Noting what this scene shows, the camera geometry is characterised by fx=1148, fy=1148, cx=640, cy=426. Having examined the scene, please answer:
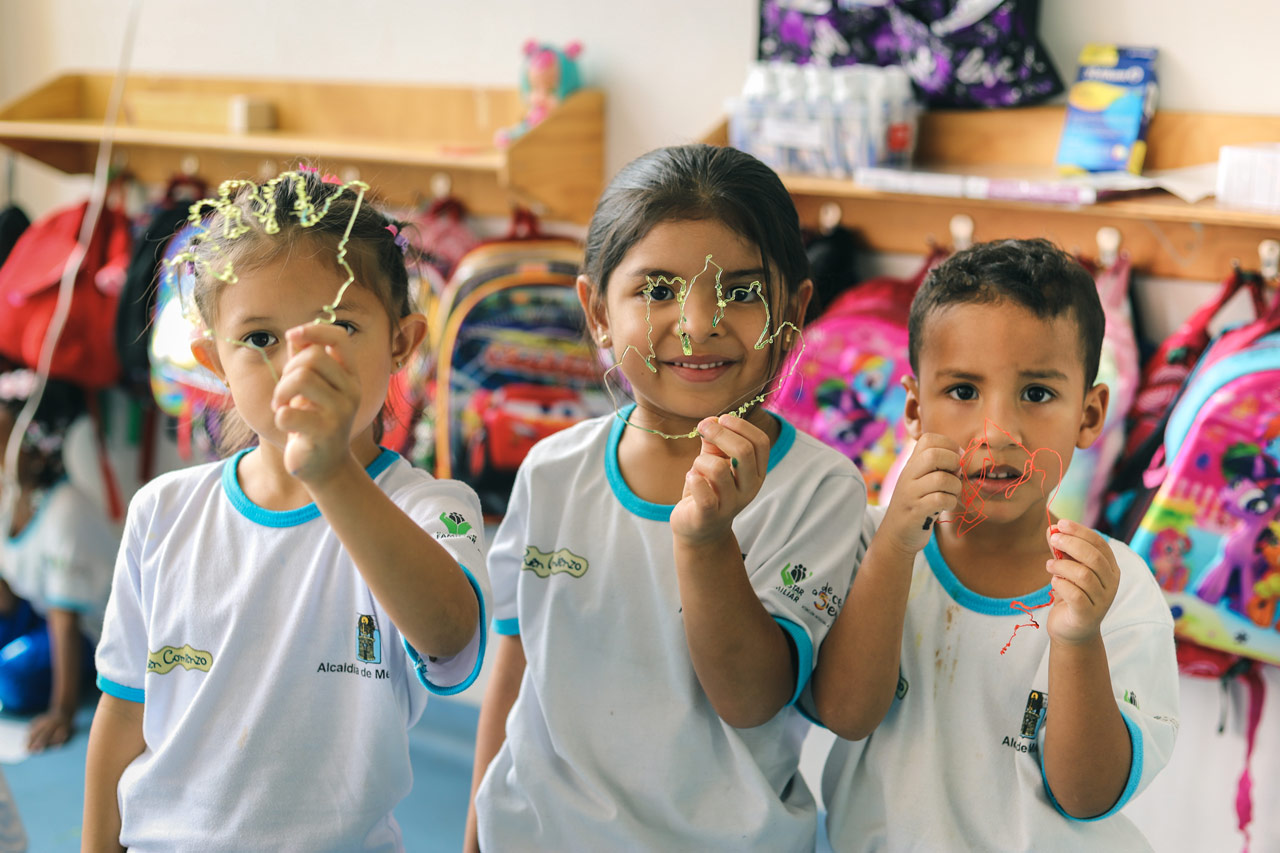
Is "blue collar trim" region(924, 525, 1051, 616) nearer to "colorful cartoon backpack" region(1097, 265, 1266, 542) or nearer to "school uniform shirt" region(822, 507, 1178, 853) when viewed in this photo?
"school uniform shirt" region(822, 507, 1178, 853)

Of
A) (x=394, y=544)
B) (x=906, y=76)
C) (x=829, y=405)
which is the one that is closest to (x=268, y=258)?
(x=394, y=544)

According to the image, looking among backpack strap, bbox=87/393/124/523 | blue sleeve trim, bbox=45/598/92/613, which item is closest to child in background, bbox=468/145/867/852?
blue sleeve trim, bbox=45/598/92/613

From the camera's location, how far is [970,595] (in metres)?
1.07

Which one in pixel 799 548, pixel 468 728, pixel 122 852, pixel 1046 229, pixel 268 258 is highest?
pixel 268 258

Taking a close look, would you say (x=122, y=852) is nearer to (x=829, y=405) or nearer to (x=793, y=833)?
(x=793, y=833)

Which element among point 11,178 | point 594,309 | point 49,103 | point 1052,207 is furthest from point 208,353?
point 11,178

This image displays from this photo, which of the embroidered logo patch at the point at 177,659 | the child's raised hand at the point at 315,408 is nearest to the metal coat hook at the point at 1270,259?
the child's raised hand at the point at 315,408

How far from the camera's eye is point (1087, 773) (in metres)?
0.95

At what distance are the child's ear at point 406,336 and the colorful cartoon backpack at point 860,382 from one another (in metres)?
0.81

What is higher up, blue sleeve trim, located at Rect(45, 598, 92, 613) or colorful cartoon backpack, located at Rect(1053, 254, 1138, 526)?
colorful cartoon backpack, located at Rect(1053, 254, 1138, 526)

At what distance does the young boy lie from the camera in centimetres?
97

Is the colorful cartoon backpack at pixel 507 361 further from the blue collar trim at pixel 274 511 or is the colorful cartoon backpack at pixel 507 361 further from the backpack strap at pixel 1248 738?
the backpack strap at pixel 1248 738

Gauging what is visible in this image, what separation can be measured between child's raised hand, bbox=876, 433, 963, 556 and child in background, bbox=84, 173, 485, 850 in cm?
37

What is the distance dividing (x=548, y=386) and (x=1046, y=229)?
928 millimetres
